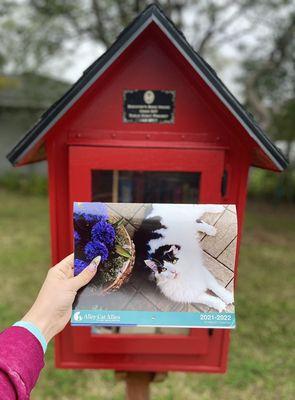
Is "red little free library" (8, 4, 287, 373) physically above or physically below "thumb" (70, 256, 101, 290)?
above

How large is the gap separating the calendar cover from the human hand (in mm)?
30

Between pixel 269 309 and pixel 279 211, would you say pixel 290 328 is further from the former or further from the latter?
pixel 279 211

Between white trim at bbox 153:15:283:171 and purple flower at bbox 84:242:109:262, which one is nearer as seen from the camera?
purple flower at bbox 84:242:109:262

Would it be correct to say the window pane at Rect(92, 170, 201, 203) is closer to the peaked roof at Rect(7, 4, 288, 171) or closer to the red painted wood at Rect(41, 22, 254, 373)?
the red painted wood at Rect(41, 22, 254, 373)

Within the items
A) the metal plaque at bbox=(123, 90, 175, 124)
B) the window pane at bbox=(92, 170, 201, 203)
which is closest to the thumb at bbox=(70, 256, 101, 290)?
the window pane at bbox=(92, 170, 201, 203)

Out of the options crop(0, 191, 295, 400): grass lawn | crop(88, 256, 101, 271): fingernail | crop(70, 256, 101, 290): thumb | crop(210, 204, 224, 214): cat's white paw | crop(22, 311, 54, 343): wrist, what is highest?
crop(210, 204, 224, 214): cat's white paw

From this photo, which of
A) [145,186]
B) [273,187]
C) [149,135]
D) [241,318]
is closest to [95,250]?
[149,135]

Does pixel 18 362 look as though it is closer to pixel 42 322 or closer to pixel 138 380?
pixel 42 322

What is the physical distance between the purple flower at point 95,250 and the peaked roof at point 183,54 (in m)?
0.49

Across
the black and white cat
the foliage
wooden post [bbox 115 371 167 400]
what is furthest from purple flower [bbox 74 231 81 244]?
the foliage

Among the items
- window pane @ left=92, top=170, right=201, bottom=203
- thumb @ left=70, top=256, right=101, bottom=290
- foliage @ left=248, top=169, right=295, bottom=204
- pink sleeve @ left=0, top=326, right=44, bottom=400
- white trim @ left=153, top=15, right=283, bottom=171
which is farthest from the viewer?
foliage @ left=248, top=169, right=295, bottom=204

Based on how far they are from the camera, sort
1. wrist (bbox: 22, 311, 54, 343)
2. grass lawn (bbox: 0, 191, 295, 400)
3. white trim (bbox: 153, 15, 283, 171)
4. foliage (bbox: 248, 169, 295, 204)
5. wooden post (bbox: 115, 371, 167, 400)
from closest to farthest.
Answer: wrist (bbox: 22, 311, 54, 343)
white trim (bbox: 153, 15, 283, 171)
wooden post (bbox: 115, 371, 167, 400)
grass lawn (bbox: 0, 191, 295, 400)
foliage (bbox: 248, 169, 295, 204)

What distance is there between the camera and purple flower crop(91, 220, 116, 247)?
123 cm

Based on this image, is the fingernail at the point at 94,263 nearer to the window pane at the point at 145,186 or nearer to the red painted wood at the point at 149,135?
the red painted wood at the point at 149,135
